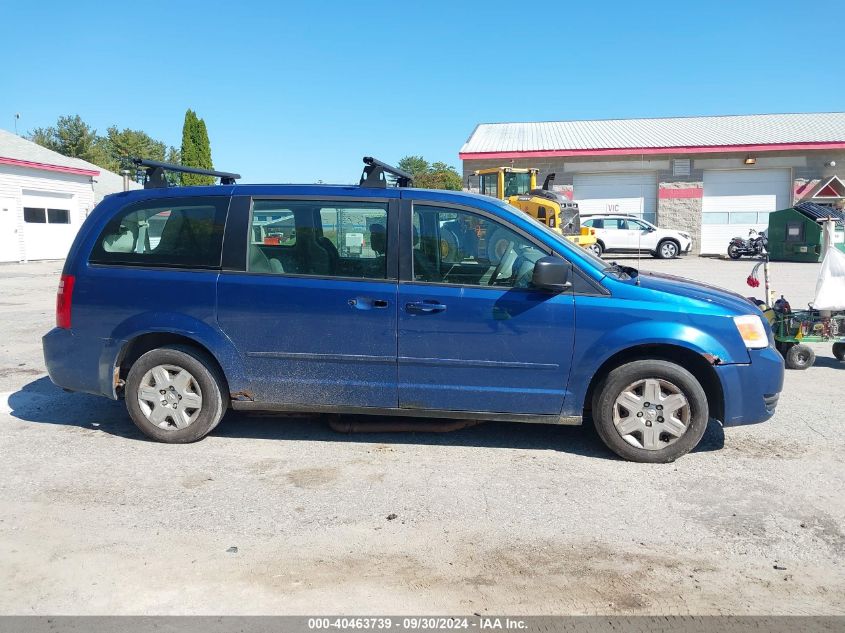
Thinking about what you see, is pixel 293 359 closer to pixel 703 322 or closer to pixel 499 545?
pixel 499 545

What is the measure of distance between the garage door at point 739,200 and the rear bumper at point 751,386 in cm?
2650

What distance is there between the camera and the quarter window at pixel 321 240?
492 cm

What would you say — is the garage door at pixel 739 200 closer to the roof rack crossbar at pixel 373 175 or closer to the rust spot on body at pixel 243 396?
the roof rack crossbar at pixel 373 175

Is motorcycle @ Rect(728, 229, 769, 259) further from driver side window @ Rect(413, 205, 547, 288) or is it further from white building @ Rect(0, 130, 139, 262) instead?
driver side window @ Rect(413, 205, 547, 288)

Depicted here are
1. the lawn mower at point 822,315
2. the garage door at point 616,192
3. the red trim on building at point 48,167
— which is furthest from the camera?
the garage door at point 616,192

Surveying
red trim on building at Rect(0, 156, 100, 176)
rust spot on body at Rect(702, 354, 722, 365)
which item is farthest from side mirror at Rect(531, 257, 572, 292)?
red trim on building at Rect(0, 156, 100, 176)

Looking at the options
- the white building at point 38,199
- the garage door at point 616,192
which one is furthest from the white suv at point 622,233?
the white building at point 38,199

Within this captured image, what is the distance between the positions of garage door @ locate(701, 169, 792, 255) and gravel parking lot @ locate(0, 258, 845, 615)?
Result: 83.8 feet

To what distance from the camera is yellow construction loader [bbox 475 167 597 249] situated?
1950 centimetres

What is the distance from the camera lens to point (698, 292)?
4961 mm

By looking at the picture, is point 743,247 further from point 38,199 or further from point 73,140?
point 73,140

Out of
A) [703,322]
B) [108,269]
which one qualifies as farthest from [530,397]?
[108,269]

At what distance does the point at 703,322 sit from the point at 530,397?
4.15ft

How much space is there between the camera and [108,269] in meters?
5.15
